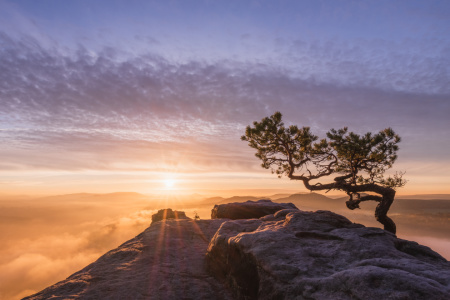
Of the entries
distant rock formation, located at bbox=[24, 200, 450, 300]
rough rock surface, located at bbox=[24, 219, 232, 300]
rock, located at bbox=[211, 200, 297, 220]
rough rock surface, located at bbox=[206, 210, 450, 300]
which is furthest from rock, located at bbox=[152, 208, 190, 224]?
rough rock surface, located at bbox=[206, 210, 450, 300]

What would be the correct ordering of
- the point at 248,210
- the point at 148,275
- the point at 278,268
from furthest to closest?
the point at 248,210, the point at 148,275, the point at 278,268

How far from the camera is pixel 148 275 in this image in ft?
40.8

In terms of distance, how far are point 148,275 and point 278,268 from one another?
727 centimetres

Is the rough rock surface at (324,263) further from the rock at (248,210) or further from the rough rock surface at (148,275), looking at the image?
the rock at (248,210)

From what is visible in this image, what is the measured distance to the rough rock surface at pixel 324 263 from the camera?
6.54m

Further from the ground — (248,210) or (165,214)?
(248,210)

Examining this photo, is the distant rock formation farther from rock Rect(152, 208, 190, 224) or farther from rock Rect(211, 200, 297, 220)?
rock Rect(152, 208, 190, 224)

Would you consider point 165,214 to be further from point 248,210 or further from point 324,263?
point 324,263

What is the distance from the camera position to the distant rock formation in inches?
268

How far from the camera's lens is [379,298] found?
20.1 feet

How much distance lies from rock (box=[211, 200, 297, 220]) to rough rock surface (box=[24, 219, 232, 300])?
7844mm

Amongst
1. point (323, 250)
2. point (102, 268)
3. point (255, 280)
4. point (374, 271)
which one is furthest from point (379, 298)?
point (102, 268)

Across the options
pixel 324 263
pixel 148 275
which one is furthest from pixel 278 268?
pixel 148 275

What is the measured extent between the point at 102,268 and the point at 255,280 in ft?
29.8
